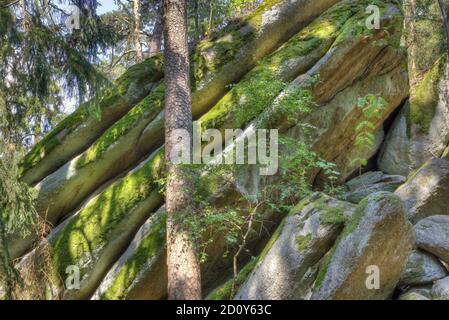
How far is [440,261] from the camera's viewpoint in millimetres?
7281

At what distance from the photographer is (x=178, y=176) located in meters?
8.04

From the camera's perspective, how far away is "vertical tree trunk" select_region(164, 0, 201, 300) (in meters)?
7.47

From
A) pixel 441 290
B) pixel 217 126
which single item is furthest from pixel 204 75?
pixel 441 290

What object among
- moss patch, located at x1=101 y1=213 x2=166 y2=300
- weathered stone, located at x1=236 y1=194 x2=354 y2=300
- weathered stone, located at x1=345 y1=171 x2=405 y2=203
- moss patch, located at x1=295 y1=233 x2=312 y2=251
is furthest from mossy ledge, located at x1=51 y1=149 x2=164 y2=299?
weathered stone, located at x1=345 y1=171 x2=405 y2=203

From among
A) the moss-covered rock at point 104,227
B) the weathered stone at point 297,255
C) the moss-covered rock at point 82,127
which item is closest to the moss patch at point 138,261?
the moss-covered rock at point 104,227

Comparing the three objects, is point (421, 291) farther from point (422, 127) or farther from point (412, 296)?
point (422, 127)

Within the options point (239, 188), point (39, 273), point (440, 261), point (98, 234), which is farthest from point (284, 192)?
point (39, 273)

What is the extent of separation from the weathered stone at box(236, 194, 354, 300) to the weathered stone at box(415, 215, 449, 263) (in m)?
1.54

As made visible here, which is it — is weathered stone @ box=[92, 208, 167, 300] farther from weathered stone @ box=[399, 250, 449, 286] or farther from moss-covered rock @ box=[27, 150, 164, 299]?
weathered stone @ box=[399, 250, 449, 286]

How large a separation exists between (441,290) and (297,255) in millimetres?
2133

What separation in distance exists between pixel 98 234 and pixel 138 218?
0.90m

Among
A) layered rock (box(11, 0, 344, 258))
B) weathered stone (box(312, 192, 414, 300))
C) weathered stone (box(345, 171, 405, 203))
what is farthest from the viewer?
weathered stone (box(345, 171, 405, 203))

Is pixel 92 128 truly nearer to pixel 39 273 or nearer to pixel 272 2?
pixel 39 273
